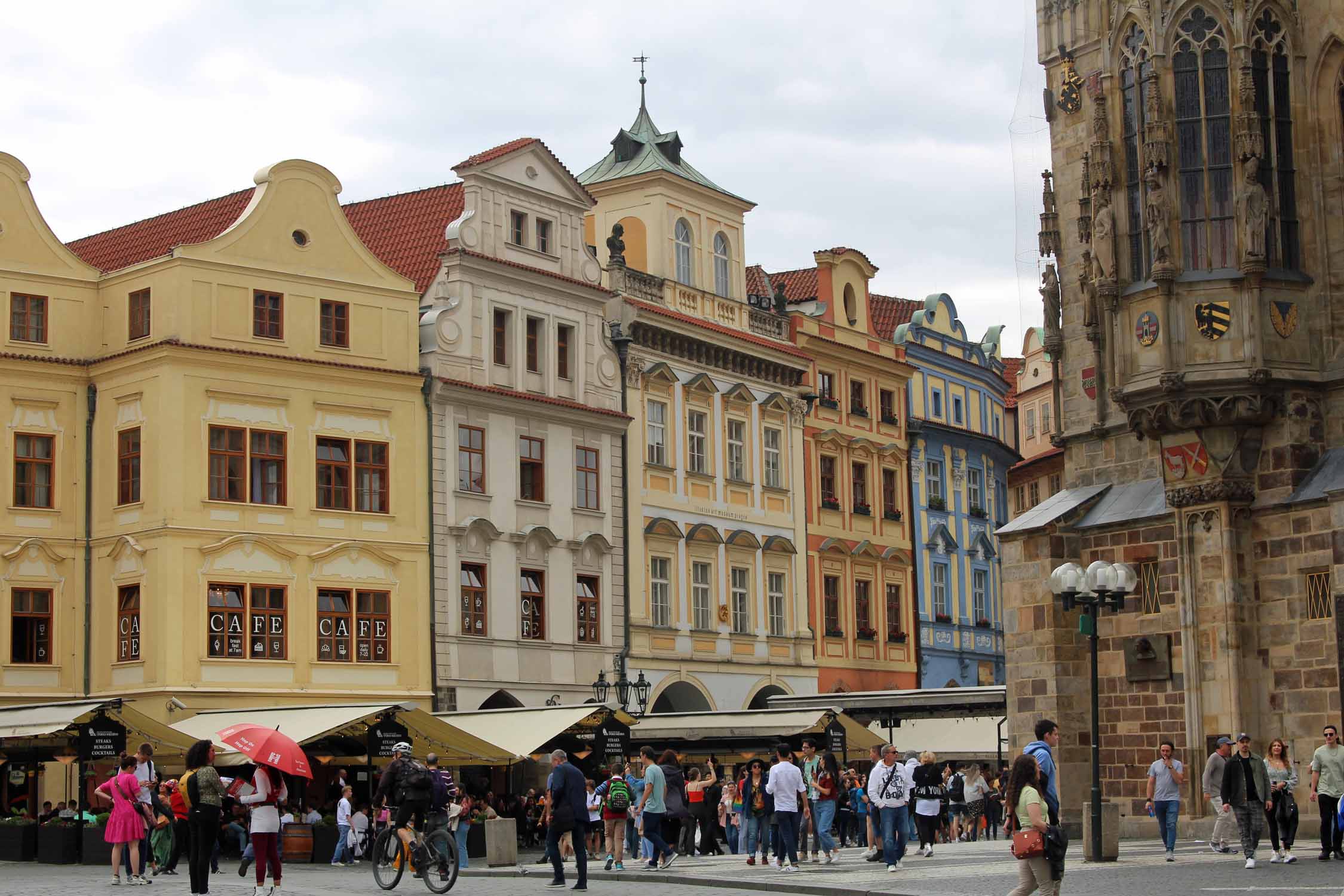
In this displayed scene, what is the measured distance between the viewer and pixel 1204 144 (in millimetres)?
28812

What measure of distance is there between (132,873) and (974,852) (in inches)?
431

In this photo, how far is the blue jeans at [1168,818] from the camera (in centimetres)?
2408

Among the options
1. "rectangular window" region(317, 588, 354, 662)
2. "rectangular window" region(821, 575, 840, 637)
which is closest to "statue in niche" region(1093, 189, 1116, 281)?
"rectangular window" region(317, 588, 354, 662)

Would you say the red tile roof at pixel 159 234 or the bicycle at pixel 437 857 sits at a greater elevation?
the red tile roof at pixel 159 234

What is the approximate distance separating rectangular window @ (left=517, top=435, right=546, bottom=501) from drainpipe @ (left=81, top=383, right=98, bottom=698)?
366 inches

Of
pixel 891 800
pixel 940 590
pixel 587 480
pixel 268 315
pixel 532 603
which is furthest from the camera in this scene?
pixel 940 590

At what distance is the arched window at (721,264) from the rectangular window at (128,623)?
18.4 meters

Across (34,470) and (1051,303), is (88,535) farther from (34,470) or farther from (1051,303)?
Answer: (1051,303)

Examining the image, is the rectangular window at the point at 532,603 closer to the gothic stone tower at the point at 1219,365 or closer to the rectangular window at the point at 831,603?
the rectangular window at the point at 831,603

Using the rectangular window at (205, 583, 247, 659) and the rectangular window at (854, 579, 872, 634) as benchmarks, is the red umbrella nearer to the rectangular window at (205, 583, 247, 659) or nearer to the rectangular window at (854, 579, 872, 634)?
the rectangular window at (205, 583, 247, 659)

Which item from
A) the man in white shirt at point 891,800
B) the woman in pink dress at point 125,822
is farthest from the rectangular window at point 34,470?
the man in white shirt at point 891,800

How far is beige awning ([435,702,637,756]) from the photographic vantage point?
35.1 meters

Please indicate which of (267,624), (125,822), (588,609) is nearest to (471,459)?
(588,609)

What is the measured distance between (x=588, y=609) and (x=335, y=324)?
9.13 m
